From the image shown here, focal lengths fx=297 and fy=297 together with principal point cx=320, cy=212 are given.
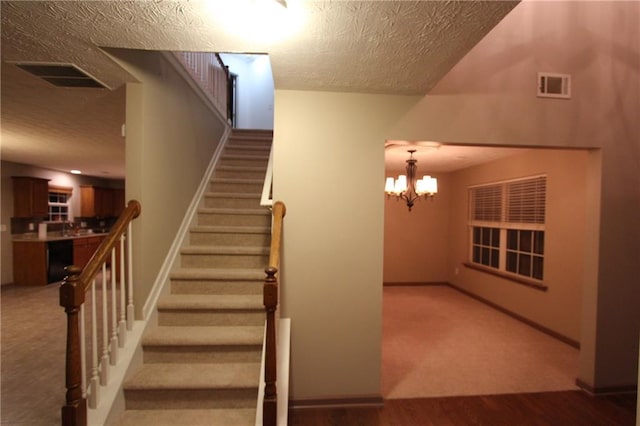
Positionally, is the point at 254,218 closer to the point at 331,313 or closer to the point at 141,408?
the point at 331,313

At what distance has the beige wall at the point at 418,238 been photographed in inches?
240

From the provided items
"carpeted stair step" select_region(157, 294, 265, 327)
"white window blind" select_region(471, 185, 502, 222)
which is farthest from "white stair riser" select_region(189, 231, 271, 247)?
"white window blind" select_region(471, 185, 502, 222)

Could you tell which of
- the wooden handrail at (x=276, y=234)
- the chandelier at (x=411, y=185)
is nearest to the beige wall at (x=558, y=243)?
the chandelier at (x=411, y=185)

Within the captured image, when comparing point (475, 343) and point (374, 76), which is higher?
point (374, 76)

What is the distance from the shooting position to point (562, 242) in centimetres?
361

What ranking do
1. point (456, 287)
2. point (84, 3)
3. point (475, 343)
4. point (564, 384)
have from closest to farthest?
point (84, 3) < point (564, 384) < point (475, 343) < point (456, 287)

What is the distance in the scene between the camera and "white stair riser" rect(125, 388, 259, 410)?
1873mm

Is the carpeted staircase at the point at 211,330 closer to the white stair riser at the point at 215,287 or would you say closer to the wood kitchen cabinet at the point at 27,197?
the white stair riser at the point at 215,287

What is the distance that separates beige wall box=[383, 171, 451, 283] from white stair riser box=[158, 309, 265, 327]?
4194 mm

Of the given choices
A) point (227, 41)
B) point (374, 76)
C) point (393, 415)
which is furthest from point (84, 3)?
point (393, 415)

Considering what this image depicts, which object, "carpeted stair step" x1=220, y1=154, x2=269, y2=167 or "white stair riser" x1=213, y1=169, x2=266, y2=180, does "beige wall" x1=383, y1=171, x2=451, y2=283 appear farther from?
"white stair riser" x1=213, y1=169, x2=266, y2=180

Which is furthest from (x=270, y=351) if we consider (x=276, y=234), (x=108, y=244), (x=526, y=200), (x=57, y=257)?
(x=57, y=257)

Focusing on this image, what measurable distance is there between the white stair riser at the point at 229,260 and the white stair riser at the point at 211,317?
20.1 inches

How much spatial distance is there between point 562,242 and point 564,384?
1.69 meters
